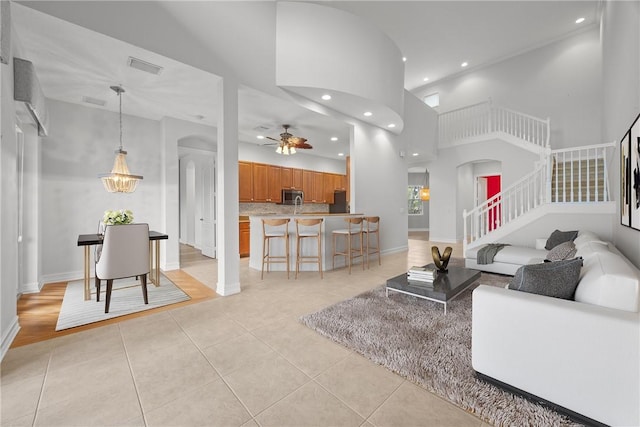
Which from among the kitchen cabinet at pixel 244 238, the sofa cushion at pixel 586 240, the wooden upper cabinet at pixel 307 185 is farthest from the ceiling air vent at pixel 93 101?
the sofa cushion at pixel 586 240

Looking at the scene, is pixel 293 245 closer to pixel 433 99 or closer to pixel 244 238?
pixel 244 238

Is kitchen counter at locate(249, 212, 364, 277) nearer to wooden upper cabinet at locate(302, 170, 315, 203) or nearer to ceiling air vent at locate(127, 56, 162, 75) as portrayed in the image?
ceiling air vent at locate(127, 56, 162, 75)

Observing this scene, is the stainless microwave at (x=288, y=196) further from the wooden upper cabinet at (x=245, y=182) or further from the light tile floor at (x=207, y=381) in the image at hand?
the light tile floor at (x=207, y=381)

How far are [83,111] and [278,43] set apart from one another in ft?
10.9

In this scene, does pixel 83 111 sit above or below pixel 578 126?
below

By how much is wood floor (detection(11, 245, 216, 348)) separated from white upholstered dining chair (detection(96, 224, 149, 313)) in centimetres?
38

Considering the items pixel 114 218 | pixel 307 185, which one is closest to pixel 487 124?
pixel 307 185

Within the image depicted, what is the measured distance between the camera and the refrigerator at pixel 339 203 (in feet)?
28.8

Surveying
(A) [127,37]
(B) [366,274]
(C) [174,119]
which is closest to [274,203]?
(C) [174,119]

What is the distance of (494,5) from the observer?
18.0 ft

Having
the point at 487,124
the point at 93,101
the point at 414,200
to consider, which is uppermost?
the point at 487,124

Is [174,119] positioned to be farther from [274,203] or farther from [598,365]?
[598,365]

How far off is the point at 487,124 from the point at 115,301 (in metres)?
9.27

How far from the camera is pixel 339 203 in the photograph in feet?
29.1
